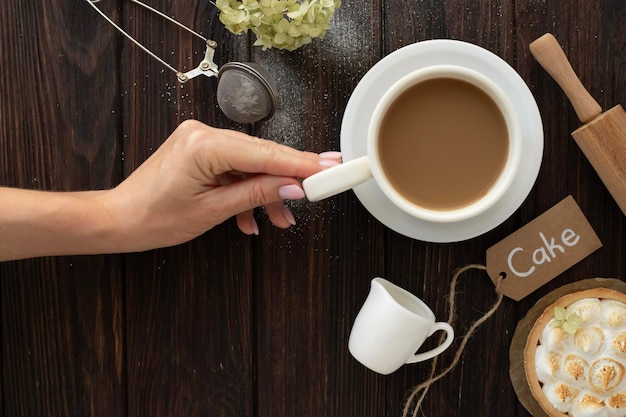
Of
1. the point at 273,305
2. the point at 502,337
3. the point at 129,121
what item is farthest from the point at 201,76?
the point at 502,337

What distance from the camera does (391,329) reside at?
938mm

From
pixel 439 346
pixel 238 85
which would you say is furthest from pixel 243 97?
pixel 439 346

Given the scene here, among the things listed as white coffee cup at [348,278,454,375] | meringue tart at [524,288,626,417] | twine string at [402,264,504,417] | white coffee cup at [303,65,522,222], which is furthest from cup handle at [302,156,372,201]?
meringue tart at [524,288,626,417]

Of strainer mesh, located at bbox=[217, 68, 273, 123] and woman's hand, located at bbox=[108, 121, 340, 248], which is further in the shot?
strainer mesh, located at bbox=[217, 68, 273, 123]

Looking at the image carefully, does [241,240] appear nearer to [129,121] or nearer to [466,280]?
[129,121]

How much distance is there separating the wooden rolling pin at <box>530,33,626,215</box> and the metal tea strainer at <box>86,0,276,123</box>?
1.35ft

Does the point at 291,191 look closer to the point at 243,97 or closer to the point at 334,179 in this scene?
the point at 334,179

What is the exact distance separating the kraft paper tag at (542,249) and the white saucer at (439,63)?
10 centimetres

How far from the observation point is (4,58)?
107 centimetres

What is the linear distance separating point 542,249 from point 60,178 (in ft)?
2.60

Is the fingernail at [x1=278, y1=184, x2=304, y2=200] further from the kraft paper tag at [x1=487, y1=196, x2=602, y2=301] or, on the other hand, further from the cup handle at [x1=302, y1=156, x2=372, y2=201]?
the kraft paper tag at [x1=487, y1=196, x2=602, y2=301]

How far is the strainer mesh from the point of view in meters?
0.99

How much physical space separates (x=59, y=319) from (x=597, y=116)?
3.04 ft

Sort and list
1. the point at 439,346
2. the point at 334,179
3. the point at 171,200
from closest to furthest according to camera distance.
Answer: the point at 334,179, the point at 171,200, the point at 439,346
